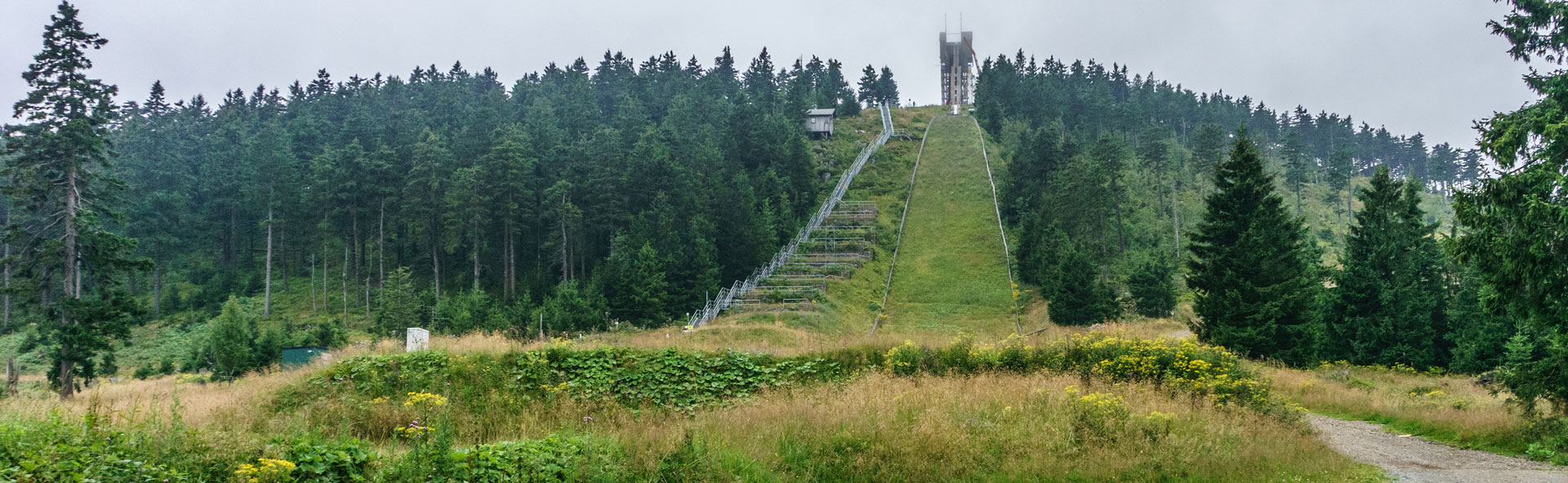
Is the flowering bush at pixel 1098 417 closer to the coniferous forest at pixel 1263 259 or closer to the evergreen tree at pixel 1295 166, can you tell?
the coniferous forest at pixel 1263 259

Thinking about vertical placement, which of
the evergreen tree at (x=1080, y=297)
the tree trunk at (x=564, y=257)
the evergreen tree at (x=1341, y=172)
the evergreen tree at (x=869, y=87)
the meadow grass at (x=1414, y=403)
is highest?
the evergreen tree at (x=869, y=87)

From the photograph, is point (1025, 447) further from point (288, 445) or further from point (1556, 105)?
point (1556, 105)

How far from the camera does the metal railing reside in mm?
37469

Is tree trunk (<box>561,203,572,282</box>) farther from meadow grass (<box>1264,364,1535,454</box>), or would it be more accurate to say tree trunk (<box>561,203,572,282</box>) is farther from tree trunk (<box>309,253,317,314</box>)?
meadow grass (<box>1264,364,1535,454</box>)

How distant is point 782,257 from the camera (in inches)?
1842

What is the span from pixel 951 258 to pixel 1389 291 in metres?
24.6

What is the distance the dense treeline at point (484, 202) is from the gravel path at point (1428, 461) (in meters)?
30.5

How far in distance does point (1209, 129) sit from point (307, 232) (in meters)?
77.7

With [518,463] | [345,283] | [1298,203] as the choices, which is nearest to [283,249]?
[345,283]

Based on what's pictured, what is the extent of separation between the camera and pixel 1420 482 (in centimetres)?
970

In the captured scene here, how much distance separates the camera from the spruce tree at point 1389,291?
28.8 metres

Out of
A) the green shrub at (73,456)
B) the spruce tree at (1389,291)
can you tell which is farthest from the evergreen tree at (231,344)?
the spruce tree at (1389,291)

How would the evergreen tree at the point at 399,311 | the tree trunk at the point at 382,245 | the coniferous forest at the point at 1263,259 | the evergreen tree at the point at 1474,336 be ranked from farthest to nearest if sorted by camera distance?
the tree trunk at the point at 382,245, the evergreen tree at the point at 399,311, the evergreen tree at the point at 1474,336, the coniferous forest at the point at 1263,259

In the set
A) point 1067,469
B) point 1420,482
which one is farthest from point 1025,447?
point 1420,482
